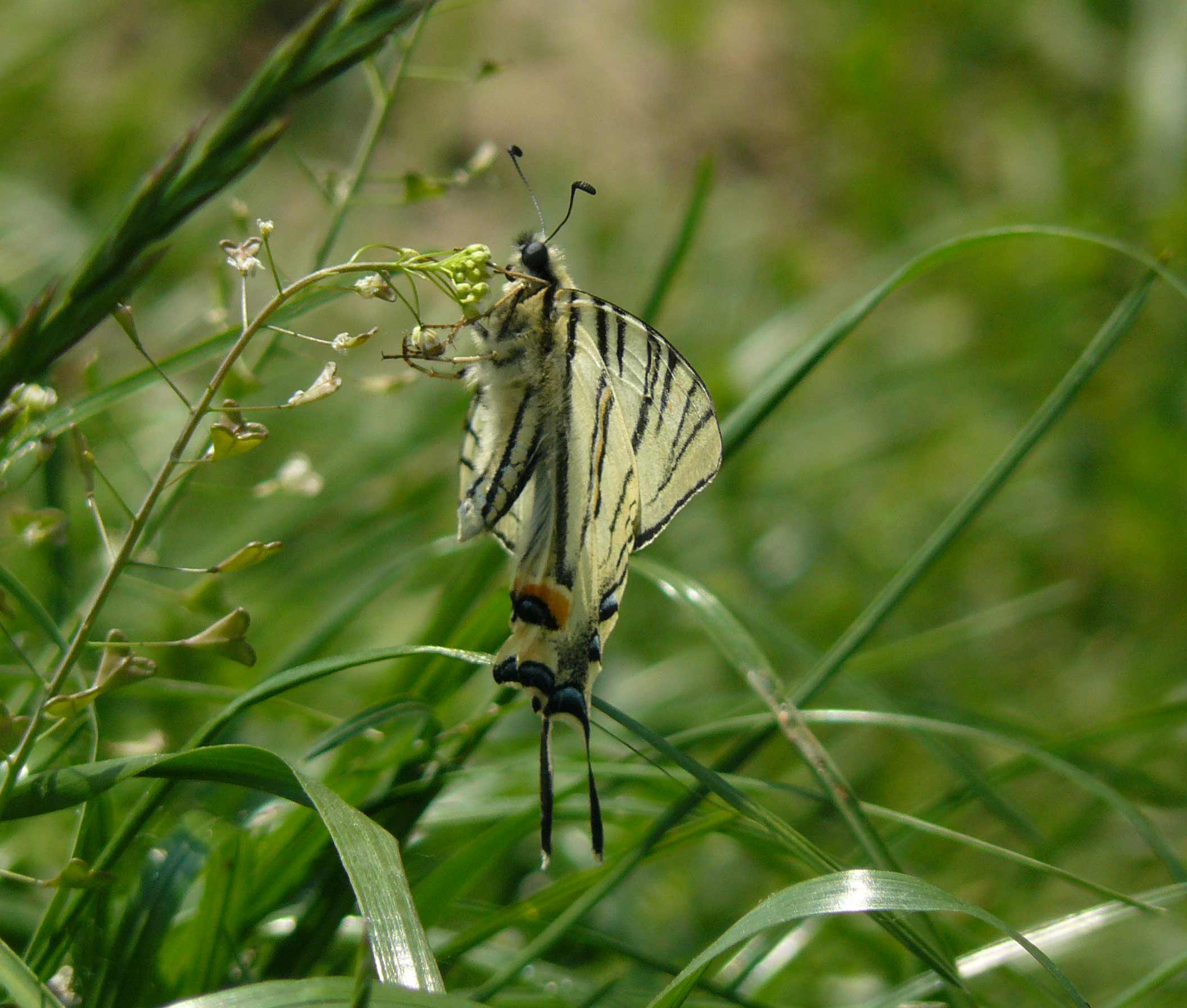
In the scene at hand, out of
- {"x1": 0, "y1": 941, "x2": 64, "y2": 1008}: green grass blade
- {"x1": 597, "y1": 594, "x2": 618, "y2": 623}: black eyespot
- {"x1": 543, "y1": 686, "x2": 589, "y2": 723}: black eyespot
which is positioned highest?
{"x1": 597, "y1": 594, "x2": 618, "y2": 623}: black eyespot

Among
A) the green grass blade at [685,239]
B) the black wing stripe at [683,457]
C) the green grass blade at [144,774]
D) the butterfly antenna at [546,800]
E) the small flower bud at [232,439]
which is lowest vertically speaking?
the green grass blade at [144,774]

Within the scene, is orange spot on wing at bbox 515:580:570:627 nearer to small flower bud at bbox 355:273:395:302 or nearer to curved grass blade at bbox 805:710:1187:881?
curved grass blade at bbox 805:710:1187:881

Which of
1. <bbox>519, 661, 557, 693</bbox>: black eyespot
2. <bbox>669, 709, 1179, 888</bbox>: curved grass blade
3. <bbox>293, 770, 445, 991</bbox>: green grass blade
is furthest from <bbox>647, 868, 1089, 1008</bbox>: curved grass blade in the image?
<bbox>519, 661, 557, 693</bbox>: black eyespot

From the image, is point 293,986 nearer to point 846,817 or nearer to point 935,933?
point 846,817

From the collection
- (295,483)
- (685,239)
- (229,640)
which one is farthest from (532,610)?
(685,239)

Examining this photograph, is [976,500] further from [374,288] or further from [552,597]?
[374,288]

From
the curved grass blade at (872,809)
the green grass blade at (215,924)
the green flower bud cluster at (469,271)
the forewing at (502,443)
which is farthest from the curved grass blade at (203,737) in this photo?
the forewing at (502,443)

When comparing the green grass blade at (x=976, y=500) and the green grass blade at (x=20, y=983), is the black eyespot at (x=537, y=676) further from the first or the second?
the green grass blade at (x=20, y=983)
